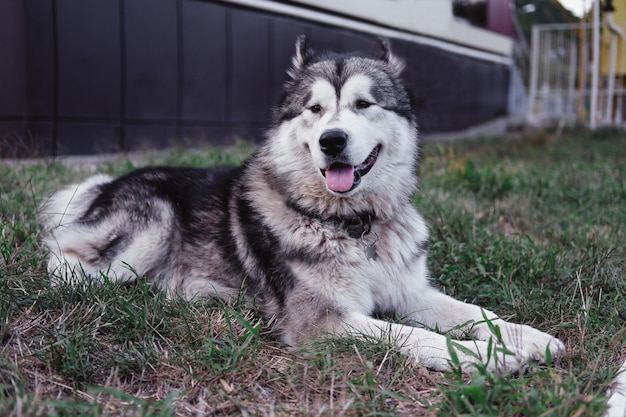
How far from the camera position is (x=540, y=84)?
42.9 feet

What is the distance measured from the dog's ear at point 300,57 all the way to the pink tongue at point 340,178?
2.63 feet

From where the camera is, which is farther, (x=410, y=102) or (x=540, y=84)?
(x=540, y=84)

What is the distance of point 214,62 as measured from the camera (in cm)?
842

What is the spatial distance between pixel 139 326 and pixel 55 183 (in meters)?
2.76

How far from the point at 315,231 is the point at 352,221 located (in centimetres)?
21

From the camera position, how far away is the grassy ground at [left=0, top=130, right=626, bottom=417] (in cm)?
198

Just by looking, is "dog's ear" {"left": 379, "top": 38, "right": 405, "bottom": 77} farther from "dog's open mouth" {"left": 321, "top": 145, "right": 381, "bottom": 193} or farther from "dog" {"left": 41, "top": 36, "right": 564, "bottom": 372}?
"dog's open mouth" {"left": 321, "top": 145, "right": 381, "bottom": 193}

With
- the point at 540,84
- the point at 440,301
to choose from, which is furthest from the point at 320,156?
the point at 540,84

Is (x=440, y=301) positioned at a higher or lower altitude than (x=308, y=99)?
lower

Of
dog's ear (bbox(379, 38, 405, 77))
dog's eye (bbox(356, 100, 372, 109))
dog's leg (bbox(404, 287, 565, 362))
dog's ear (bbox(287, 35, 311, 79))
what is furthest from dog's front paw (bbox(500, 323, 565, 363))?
dog's ear (bbox(287, 35, 311, 79))

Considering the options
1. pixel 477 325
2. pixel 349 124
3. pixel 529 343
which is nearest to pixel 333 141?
pixel 349 124

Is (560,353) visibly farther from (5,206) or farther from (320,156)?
(5,206)

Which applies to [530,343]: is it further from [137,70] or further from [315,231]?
[137,70]

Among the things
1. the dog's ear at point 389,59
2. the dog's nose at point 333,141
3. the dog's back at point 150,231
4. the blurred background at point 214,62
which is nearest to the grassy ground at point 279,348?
the dog's back at point 150,231
